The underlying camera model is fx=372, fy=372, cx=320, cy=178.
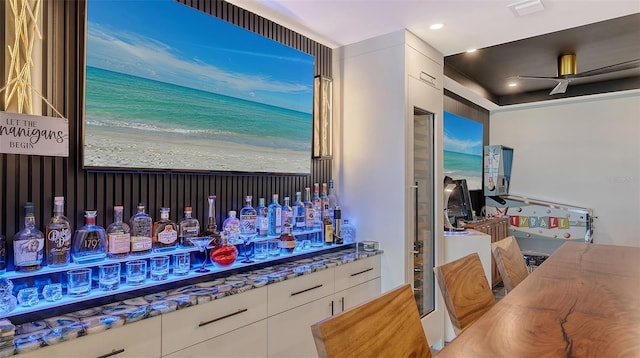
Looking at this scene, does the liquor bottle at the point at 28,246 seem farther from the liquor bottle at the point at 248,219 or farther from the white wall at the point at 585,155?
the white wall at the point at 585,155

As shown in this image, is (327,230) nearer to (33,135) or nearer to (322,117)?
(322,117)

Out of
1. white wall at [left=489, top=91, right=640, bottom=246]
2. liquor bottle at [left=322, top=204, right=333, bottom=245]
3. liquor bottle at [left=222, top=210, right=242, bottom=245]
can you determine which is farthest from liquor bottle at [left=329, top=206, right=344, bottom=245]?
white wall at [left=489, top=91, right=640, bottom=246]

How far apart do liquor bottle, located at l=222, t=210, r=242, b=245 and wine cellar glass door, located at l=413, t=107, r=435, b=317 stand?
4.96 ft

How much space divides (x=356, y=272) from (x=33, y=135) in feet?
6.21

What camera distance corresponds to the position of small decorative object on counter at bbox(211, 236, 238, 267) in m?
1.94

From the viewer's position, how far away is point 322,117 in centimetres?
277

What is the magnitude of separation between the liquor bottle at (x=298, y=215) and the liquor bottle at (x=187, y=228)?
0.74 meters

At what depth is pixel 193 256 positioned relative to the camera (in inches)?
77.7

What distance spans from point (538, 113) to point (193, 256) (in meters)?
5.65

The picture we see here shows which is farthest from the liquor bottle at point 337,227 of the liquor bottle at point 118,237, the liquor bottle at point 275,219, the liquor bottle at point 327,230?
the liquor bottle at point 118,237

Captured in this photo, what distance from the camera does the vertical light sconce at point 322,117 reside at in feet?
8.92

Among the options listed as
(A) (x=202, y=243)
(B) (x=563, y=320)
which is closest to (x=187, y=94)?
(A) (x=202, y=243)

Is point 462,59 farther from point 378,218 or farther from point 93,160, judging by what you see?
point 93,160

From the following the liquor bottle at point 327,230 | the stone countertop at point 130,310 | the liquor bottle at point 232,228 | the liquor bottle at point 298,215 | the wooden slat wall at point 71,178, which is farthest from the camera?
the liquor bottle at point 327,230
